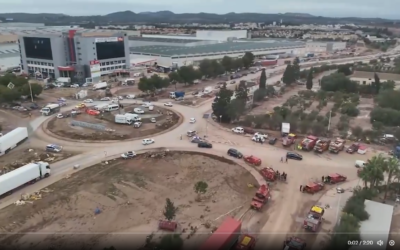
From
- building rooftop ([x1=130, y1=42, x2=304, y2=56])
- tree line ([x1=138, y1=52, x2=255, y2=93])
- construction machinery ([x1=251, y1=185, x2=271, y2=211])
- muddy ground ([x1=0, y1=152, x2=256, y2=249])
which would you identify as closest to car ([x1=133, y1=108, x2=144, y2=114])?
tree line ([x1=138, y1=52, x2=255, y2=93])

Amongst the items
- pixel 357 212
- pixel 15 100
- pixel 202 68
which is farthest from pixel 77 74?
pixel 357 212

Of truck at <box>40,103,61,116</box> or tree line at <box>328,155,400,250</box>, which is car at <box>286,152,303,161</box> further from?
truck at <box>40,103,61,116</box>

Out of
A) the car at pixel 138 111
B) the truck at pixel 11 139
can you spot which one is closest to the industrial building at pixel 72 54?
the car at pixel 138 111

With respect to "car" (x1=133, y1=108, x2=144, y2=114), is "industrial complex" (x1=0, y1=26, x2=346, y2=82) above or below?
above

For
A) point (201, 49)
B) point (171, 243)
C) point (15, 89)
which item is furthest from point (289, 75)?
point (171, 243)

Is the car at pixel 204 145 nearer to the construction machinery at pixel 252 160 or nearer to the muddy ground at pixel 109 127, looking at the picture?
the construction machinery at pixel 252 160

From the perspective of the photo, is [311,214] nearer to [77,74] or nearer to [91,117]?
[91,117]
